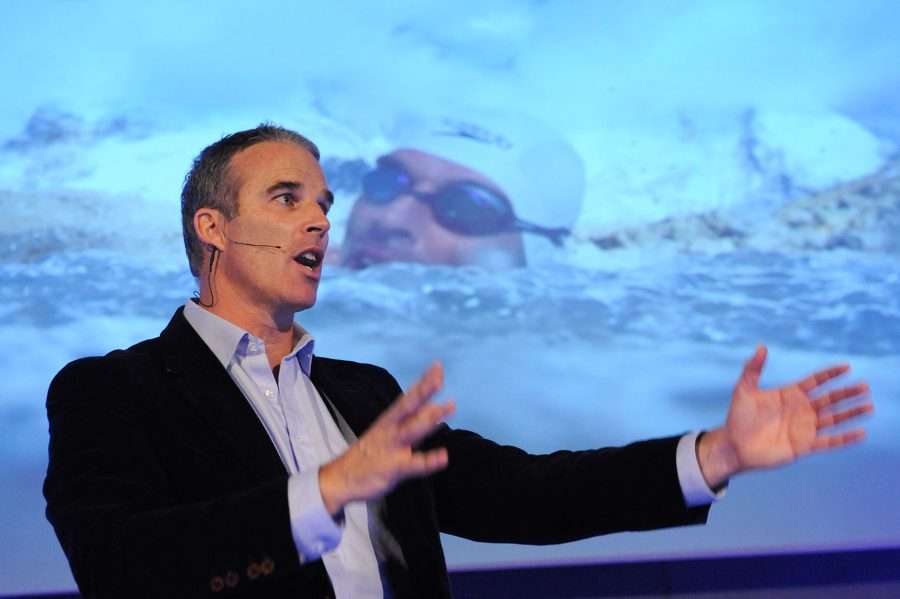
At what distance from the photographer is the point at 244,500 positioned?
1165 millimetres

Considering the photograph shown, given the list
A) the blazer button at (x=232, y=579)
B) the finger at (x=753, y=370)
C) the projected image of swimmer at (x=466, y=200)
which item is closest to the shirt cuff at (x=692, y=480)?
the finger at (x=753, y=370)

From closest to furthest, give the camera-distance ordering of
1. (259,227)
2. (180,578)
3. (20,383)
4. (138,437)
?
(180,578) < (138,437) < (259,227) < (20,383)

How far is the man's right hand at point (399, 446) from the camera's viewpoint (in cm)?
107

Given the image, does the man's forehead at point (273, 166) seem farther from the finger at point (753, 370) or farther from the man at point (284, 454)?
the finger at point (753, 370)

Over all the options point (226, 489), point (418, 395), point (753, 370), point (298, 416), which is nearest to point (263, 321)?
point (298, 416)

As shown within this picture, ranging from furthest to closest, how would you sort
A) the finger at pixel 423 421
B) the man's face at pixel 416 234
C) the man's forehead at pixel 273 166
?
the man's face at pixel 416 234
the man's forehead at pixel 273 166
the finger at pixel 423 421

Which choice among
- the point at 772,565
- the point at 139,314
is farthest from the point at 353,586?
the point at 772,565

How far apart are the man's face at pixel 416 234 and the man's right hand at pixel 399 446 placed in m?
1.39

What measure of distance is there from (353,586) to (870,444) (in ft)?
4.94

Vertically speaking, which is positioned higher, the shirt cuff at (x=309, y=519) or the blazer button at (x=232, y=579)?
the shirt cuff at (x=309, y=519)

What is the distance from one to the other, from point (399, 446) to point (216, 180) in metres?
0.85

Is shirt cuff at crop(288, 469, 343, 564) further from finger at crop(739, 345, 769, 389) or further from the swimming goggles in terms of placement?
the swimming goggles

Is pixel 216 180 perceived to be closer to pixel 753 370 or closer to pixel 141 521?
pixel 141 521

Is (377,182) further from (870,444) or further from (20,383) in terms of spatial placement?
(870,444)
